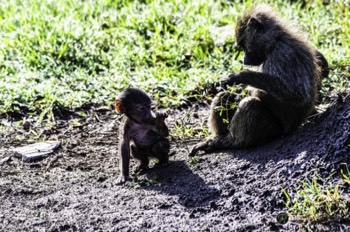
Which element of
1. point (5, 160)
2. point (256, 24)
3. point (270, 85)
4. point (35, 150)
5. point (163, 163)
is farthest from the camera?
point (35, 150)

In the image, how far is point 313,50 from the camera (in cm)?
771

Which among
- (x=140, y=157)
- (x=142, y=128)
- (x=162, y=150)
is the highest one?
(x=142, y=128)

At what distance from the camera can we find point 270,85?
736 cm

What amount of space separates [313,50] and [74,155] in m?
2.57

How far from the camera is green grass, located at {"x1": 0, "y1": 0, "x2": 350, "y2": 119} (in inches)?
381

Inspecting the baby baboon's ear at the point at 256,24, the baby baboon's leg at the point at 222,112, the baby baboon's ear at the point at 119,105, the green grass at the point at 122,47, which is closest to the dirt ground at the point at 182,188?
the baby baboon's leg at the point at 222,112

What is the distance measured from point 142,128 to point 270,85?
1.21 meters

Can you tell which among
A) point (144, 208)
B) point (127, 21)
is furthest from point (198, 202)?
point (127, 21)

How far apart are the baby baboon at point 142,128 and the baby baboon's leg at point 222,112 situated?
58 centimetres

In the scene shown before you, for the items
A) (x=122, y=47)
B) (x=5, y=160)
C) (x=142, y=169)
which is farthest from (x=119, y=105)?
(x=122, y=47)

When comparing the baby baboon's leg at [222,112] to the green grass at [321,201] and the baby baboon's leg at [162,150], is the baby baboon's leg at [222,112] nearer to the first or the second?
the baby baboon's leg at [162,150]

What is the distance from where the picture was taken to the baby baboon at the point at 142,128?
24.7 feet

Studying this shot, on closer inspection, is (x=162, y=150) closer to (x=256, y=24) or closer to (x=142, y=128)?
(x=142, y=128)

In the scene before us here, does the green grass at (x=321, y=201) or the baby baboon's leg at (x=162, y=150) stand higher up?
the green grass at (x=321, y=201)
